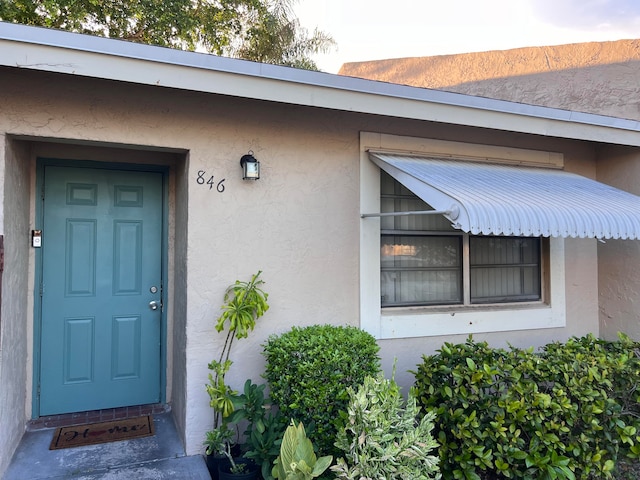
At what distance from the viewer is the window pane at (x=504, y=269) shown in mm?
5863

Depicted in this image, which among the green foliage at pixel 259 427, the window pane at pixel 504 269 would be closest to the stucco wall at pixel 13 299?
the green foliage at pixel 259 427

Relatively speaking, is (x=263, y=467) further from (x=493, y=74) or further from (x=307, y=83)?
(x=493, y=74)

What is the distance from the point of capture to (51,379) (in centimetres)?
484

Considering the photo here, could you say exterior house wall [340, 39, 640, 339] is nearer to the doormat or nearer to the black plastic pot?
the black plastic pot

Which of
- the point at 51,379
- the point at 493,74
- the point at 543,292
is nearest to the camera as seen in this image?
the point at 51,379

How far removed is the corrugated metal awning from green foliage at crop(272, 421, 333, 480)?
2125 millimetres

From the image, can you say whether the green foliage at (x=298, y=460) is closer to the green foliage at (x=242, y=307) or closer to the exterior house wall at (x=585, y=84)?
the green foliage at (x=242, y=307)

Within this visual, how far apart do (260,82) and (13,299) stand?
320cm

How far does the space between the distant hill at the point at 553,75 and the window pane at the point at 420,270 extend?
5.53 meters

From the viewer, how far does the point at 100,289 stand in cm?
504

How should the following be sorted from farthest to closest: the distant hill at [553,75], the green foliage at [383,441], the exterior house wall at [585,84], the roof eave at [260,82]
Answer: the distant hill at [553,75] → the exterior house wall at [585,84] → the roof eave at [260,82] → the green foliage at [383,441]

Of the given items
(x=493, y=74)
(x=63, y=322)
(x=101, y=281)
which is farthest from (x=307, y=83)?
(x=493, y=74)

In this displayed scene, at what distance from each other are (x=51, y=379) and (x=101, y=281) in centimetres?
122

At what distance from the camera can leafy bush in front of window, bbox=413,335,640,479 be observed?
3.64 m
